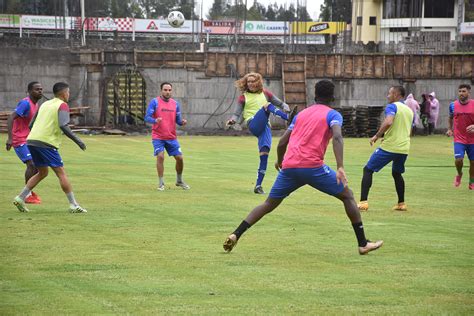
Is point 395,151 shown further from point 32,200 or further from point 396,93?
point 32,200

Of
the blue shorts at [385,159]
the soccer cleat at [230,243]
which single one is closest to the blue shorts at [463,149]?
the blue shorts at [385,159]

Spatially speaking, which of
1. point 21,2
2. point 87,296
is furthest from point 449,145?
point 21,2

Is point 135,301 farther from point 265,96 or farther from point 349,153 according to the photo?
point 349,153

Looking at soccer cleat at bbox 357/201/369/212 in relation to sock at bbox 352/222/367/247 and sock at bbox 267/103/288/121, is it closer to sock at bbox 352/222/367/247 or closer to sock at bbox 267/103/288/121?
sock at bbox 267/103/288/121

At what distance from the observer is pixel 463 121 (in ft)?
63.0

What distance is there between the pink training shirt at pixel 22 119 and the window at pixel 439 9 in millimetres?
62510

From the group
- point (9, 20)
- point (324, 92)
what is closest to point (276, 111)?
point (324, 92)

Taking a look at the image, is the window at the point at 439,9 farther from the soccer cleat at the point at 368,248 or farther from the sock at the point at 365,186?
the soccer cleat at the point at 368,248

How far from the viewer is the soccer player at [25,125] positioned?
15.5m

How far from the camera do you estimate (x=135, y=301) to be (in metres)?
8.05

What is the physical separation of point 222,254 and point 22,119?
23.3 feet

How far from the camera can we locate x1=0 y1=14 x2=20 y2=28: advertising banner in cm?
6212

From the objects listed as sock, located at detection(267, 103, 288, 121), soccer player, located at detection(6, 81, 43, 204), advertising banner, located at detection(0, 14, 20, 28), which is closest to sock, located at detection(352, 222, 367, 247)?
sock, located at detection(267, 103, 288, 121)

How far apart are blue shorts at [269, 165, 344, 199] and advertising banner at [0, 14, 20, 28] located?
53.7 m
